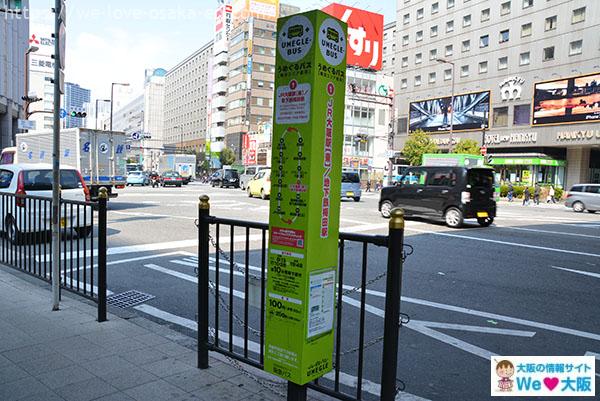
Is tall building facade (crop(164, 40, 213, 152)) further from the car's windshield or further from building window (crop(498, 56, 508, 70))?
the car's windshield

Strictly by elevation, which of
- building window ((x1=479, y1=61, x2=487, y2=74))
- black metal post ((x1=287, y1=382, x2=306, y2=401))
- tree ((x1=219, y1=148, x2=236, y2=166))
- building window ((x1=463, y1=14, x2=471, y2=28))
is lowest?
black metal post ((x1=287, y1=382, x2=306, y2=401))

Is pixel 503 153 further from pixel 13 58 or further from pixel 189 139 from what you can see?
pixel 189 139

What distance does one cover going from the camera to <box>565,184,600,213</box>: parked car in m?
24.8

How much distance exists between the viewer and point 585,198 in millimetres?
25219

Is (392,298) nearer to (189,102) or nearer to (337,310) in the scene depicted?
(337,310)

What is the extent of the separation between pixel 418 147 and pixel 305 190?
163ft

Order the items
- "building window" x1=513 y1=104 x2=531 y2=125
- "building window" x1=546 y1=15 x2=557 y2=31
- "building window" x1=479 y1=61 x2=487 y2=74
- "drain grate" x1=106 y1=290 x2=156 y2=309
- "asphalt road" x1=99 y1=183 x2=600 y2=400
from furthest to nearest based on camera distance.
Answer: "building window" x1=479 y1=61 x2=487 y2=74 < "building window" x1=513 y1=104 x2=531 y2=125 < "building window" x1=546 y1=15 x2=557 y2=31 < "drain grate" x1=106 y1=290 x2=156 y2=309 < "asphalt road" x1=99 y1=183 x2=600 y2=400

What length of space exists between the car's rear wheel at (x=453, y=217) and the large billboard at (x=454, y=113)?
34.9m

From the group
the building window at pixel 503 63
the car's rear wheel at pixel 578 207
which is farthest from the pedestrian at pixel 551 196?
the building window at pixel 503 63

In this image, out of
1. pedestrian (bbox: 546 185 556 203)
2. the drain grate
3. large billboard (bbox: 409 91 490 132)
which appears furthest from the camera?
large billboard (bbox: 409 91 490 132)

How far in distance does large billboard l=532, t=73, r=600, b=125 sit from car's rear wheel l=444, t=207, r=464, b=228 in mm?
33825

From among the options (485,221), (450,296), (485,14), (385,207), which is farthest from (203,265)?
(485,14)

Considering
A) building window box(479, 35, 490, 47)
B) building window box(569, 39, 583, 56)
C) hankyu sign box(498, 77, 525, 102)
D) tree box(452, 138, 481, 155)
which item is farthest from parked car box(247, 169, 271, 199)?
building window box(479, 35, 490, 47)

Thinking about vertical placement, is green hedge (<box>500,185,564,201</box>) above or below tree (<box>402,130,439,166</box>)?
below
